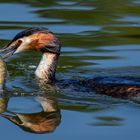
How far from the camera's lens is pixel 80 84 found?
1077cm

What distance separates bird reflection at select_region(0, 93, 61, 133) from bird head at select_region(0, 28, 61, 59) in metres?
0.91

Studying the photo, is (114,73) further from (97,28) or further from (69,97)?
(97,28)

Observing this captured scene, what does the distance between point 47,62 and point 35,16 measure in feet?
13.2

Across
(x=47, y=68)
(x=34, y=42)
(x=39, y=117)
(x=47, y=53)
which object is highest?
(x=34, y=42)

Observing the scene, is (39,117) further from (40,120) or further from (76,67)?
(76,67)

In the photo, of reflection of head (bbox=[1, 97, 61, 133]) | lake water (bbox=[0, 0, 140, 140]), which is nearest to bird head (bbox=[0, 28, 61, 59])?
lake water (bbox=[0, 0, 140, 140])

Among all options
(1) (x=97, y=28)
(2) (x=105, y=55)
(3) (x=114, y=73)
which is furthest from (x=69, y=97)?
(1) (x=97, y=28)

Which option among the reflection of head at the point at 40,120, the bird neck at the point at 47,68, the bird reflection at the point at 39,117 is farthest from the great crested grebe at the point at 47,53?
the reflection of head at the point at 40,120

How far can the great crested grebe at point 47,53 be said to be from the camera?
10359mm

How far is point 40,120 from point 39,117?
13 centimetres

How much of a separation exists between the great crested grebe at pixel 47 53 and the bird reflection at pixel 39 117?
685 mm

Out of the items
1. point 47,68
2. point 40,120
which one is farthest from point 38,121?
point 47,68

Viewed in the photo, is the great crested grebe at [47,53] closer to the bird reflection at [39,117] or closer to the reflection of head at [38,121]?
the bird reflection at [39,117]

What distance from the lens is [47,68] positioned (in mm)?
11156
